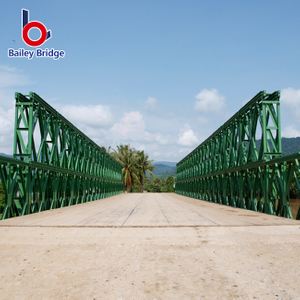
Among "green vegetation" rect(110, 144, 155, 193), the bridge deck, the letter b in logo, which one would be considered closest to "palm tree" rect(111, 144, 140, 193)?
"green vegetation" rect(110, 144, 155, 193)

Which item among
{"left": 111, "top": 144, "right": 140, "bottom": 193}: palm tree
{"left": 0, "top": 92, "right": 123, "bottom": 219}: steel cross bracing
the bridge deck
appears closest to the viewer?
the bridge deck

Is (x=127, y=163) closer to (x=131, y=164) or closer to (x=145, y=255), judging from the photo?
(x=131, y=164)

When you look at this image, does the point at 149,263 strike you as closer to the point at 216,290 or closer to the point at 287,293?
the point at 216,290

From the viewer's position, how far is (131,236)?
690 cm

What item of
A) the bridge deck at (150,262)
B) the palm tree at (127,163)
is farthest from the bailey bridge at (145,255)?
the palm tree at (127,163)

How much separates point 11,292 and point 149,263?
7.33 feet

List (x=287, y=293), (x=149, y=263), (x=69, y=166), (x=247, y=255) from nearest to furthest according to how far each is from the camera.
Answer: (x=287, y=293) → (x=149, y=263) → (x=247, y=255) → (x=69, y=166)

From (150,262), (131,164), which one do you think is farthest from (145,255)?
(131,164)

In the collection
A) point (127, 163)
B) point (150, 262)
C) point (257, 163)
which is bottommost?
point (150, 262)

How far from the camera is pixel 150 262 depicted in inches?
212

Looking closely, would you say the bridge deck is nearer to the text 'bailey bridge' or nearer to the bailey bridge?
the bailey bridge

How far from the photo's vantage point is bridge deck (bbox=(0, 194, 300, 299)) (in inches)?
172

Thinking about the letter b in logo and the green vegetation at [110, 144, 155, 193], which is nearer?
the letter b in logo

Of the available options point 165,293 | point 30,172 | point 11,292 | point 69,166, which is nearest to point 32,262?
point 11,292
